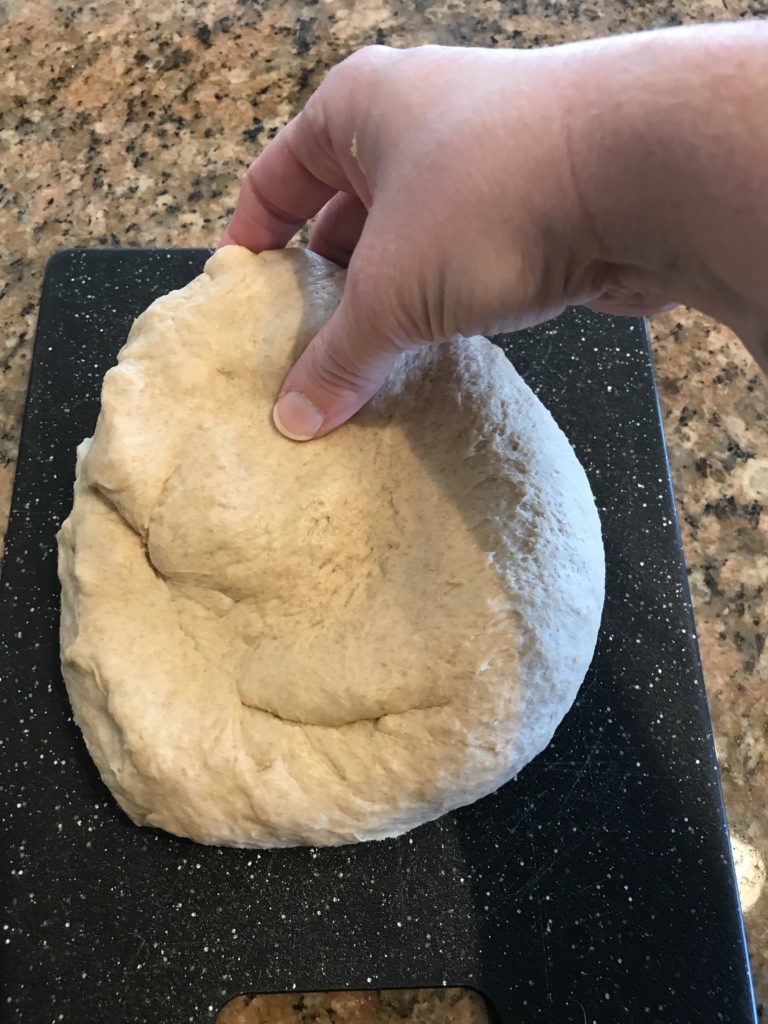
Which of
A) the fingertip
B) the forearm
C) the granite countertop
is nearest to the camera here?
the forearm

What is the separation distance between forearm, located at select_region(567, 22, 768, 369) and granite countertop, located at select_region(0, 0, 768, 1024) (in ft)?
2.50

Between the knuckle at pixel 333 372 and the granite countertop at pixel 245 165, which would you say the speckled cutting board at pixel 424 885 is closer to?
the granite countertop at pixel 245 165

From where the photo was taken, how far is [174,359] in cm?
87

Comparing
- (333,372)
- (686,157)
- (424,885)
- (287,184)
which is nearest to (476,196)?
(686,157)

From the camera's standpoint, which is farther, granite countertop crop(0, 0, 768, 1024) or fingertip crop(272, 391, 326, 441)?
granite countertop crop(0, 0, 768, 1024)

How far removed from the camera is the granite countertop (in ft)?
3.73

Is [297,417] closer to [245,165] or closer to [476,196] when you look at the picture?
[476,196]

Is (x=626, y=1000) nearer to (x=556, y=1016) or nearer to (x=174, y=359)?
(x=556, y=1016)

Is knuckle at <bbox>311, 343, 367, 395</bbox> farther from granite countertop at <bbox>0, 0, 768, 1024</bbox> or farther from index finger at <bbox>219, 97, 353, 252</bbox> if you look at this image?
granite countertop at <bbox>0, 0, 768, 1024</bbox>

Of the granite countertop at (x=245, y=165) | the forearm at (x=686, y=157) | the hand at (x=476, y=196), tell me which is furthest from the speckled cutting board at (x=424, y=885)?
the forearm at (x=686, y=157)

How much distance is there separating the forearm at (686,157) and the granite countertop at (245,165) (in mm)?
761

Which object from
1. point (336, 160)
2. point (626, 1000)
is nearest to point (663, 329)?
point (336, 160)

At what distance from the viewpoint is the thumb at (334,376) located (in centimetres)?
72

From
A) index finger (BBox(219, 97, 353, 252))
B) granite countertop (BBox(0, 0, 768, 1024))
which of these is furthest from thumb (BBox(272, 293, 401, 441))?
granite countertop (BBox(0, 0, 768, 1024))
